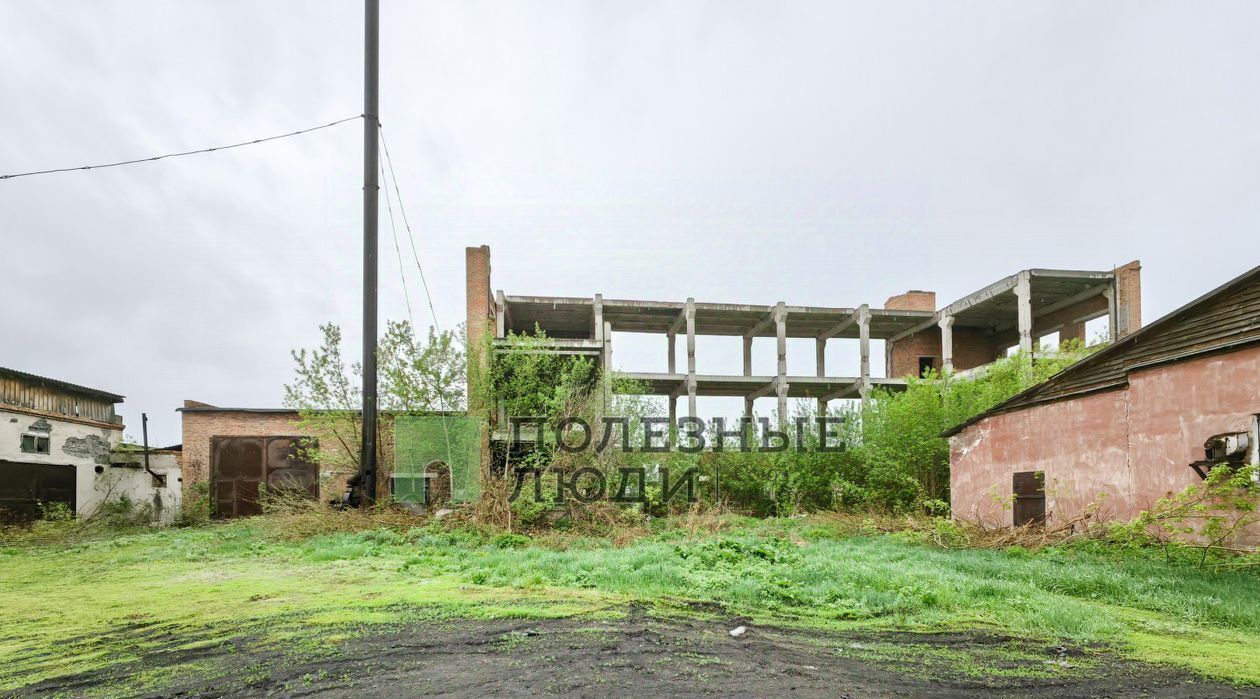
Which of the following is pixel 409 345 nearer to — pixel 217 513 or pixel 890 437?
pixel 217 513

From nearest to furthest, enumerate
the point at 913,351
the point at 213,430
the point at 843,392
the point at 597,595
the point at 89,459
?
the point at 597,595
the point at 89,459
the point at 213,430
the point at 843,392
the point at 913,351

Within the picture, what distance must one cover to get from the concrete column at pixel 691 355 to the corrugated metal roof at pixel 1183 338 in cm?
1572

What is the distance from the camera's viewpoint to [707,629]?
4.83 meters

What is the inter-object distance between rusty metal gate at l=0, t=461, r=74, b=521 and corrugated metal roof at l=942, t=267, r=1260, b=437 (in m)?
23.0

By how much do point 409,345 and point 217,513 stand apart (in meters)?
9.62

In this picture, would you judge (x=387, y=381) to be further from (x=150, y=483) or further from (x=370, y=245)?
(x=150, y=483)

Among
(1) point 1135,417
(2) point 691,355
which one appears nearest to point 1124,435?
(1) point 1135,417

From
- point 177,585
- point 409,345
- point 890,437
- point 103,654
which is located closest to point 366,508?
point 409,345

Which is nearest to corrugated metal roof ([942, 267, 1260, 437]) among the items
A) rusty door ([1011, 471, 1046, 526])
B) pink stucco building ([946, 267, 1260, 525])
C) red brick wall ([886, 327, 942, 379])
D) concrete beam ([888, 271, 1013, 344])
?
pink stucco building ([946, 267, 1260, 525])

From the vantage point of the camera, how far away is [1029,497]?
12180 mm

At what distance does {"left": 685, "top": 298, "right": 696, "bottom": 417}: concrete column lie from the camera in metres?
26.4

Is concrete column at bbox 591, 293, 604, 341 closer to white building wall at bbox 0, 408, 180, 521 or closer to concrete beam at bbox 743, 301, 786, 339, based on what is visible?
concrete beam at bbox 743, 301, 786, 339

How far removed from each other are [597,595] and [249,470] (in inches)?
680

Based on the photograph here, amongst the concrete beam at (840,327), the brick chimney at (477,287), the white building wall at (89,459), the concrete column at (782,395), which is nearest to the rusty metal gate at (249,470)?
the white building wall at (89,459)
